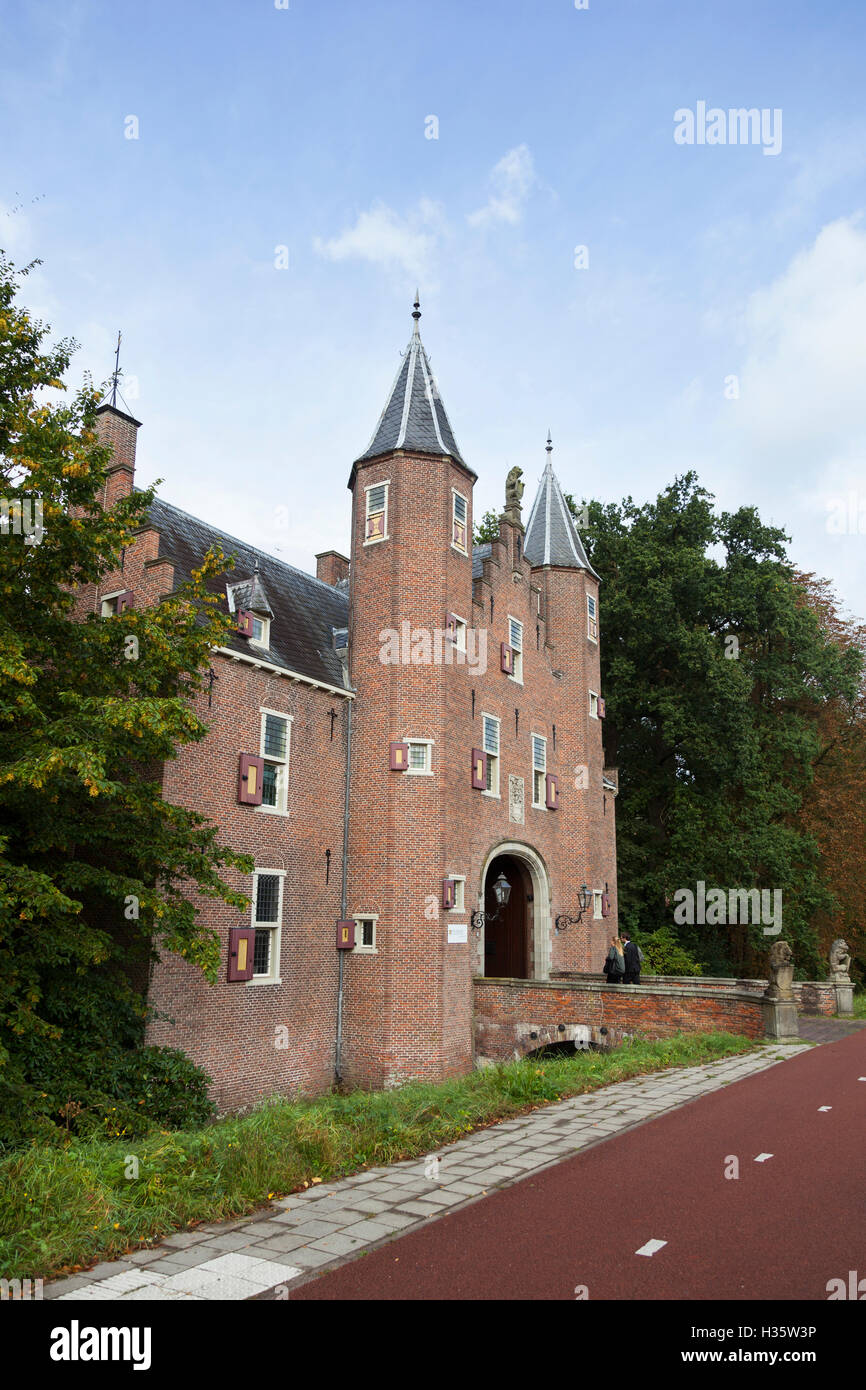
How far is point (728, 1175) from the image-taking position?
23.7ft

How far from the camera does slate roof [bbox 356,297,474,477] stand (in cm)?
2081

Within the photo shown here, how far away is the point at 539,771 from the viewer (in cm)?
2417

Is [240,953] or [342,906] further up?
[342,906]

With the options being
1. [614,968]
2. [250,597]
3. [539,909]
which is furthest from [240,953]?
[539,909]

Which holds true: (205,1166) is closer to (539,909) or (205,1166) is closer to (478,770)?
(478,770)

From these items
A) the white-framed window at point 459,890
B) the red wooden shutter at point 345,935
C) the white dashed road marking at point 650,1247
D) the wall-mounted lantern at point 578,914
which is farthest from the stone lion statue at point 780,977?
the white dashed road marking at point 650,1247

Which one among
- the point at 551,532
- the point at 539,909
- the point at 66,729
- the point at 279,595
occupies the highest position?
the point at 551,532

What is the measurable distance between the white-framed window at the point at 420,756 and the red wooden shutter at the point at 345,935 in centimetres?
329

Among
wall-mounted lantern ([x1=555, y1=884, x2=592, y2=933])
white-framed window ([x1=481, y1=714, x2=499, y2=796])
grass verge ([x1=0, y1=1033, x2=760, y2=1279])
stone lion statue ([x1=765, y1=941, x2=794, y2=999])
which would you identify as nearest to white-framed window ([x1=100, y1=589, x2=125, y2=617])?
white-framed window ([x1=481, y1=714, x2=499, y2=796])

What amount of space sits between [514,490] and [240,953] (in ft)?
47.4

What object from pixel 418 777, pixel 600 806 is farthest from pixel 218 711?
pixel 600 806

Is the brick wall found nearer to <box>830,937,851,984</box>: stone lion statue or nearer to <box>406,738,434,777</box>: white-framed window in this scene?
<box>406,738,434,777</box>: white-framed window

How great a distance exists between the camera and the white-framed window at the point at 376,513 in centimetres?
2045
